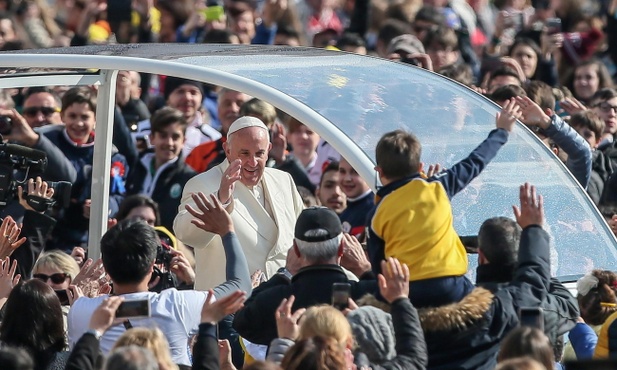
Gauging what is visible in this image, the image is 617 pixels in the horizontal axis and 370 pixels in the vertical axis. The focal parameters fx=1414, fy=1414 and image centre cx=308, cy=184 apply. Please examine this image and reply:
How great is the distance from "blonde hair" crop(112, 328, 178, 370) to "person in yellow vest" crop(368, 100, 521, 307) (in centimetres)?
122

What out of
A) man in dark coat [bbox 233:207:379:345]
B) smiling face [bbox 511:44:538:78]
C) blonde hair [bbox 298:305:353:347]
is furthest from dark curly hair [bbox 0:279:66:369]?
smiling face [bbox 511:44:538:78]

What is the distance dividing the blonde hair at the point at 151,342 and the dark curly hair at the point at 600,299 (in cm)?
230

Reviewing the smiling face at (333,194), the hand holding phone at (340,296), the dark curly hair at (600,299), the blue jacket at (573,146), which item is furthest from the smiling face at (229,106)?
the hand holding phone at (340,296)

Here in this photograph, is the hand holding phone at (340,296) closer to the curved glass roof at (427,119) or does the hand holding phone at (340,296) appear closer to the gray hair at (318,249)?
the gray hair at (318,249)

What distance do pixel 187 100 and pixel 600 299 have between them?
525 cm

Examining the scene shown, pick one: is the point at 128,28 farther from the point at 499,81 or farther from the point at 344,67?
the point at 344,67

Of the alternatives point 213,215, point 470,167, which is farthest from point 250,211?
point 470,167

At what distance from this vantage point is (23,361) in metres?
4.70

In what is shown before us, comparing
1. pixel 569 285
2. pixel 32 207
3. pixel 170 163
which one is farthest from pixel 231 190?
pixel 170 163

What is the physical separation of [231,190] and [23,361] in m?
2.38

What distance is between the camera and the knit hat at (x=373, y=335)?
5328 millimetres

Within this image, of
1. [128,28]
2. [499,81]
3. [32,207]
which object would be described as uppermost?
[128,28]

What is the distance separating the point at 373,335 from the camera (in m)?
5.35

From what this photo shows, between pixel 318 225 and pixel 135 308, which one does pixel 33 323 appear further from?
pixel 318 225
